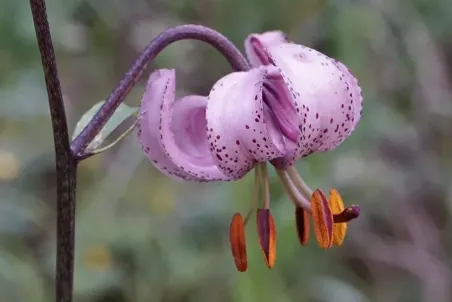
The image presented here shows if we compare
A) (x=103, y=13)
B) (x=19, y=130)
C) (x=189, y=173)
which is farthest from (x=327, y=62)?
(x=103, y=13)

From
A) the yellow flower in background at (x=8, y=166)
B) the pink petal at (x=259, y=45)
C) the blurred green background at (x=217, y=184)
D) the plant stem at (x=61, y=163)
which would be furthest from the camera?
the yellow flower in background at (x=8, y=166)

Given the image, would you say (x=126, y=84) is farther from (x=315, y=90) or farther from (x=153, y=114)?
(x=315, y=90)

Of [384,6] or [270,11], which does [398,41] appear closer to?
[384,6]

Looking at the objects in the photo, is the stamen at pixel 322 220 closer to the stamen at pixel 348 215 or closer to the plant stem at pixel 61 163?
the stamen at pixel 348 215

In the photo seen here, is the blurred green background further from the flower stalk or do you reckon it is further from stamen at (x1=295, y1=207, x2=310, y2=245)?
the flower stalk

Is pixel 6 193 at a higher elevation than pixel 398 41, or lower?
lower

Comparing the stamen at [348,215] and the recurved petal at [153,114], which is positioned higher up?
the recurved petal at [153,114]

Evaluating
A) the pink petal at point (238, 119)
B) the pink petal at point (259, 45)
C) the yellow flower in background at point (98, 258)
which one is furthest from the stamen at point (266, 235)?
the yellow flower in background at point (98, 258)

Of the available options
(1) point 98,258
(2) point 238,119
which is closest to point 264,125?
(2) point 238,119
